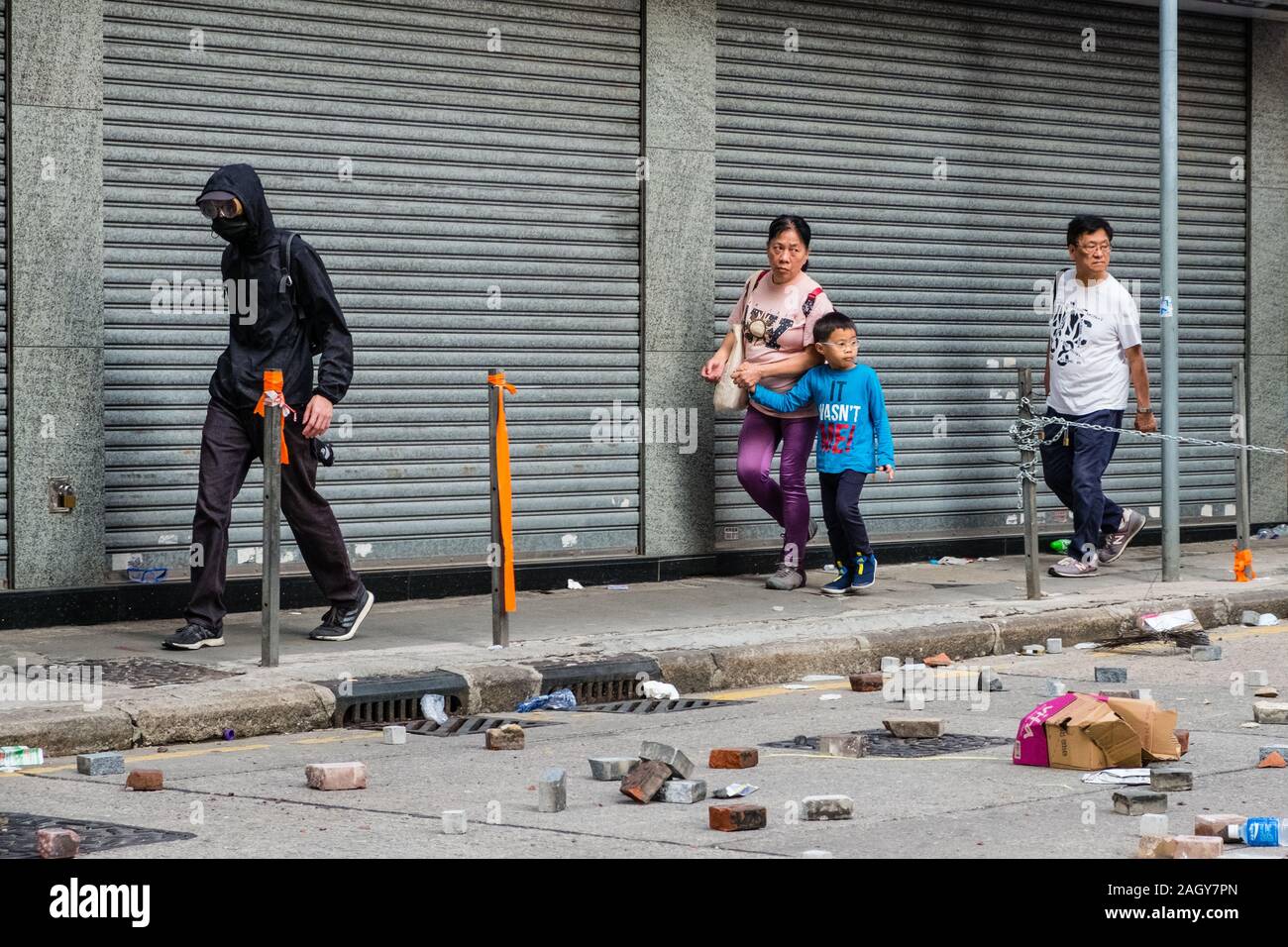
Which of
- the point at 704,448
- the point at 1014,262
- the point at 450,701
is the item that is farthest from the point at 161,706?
the point at 1014,262

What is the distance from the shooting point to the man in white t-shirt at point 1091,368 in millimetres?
11852

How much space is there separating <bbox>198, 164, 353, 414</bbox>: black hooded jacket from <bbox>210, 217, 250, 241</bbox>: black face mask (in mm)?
43

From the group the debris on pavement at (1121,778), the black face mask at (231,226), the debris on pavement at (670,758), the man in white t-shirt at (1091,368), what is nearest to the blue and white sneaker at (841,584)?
the man in white t-shirt at (1091,368)

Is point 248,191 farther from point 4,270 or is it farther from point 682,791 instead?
point 682,791

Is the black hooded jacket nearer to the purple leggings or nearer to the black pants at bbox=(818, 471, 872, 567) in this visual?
the purple leggings

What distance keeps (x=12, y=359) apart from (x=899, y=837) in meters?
5.58

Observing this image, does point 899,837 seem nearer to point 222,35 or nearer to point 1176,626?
point 1176,626

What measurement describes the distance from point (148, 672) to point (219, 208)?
79.9 inches

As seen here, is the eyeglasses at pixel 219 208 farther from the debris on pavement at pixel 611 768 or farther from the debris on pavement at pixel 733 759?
the debris on pavement at pixel 733 759

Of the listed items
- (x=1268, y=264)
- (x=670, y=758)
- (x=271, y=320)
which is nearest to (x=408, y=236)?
(x=271, y=320)

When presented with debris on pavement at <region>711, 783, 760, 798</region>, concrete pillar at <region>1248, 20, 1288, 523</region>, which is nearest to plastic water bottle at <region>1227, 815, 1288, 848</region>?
debris on pavement at <region>711, 783, 760, 798</region>

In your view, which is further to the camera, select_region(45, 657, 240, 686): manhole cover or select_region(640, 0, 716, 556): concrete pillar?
select_region(640, 0, 716, 556): concrete pillar

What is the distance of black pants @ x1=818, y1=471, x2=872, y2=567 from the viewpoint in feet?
35.6

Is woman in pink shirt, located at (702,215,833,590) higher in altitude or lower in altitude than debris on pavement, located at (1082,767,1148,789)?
higher
